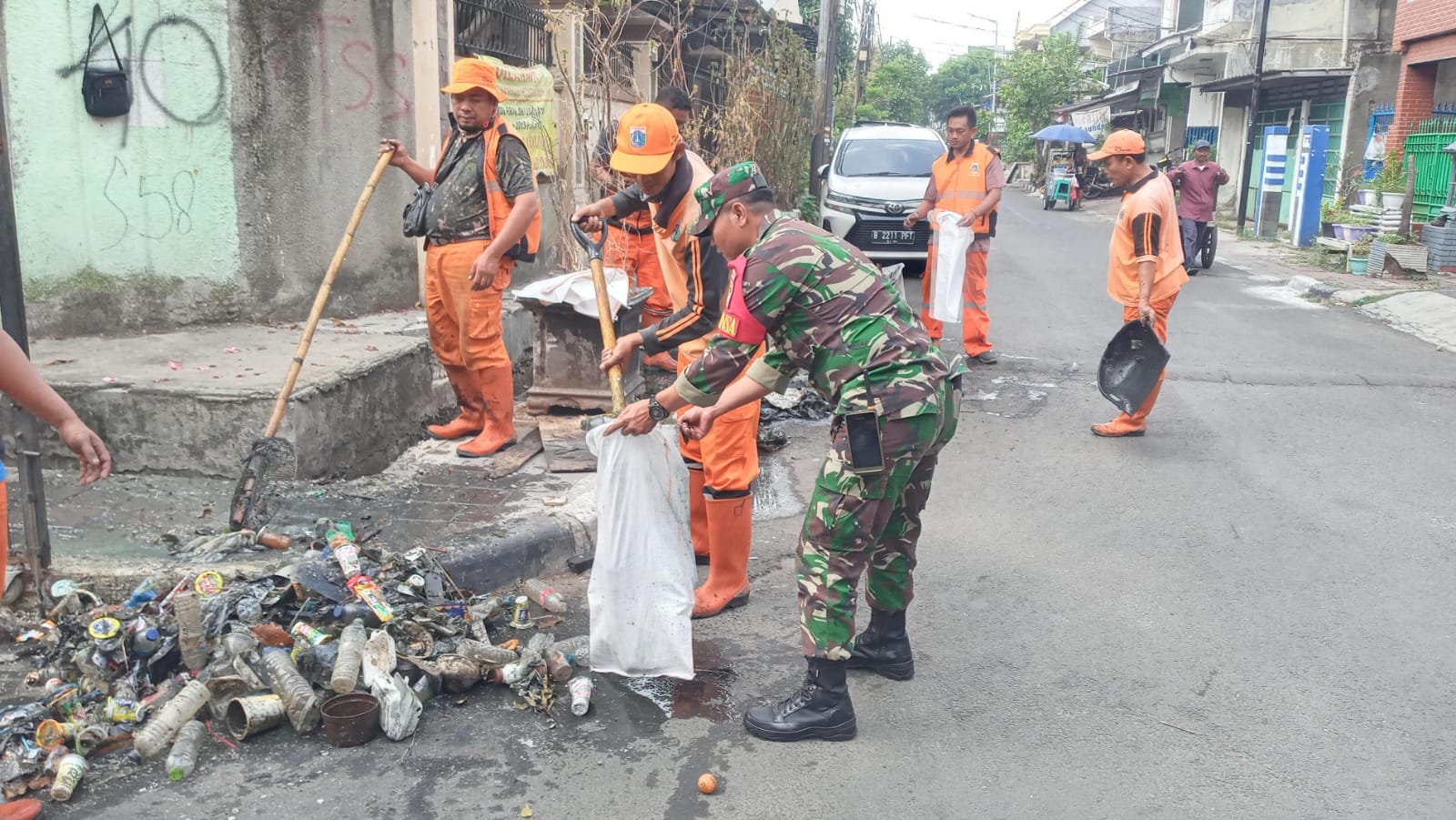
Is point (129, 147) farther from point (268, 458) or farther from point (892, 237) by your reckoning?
point (892, 237)

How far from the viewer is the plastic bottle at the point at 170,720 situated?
315 centimetres

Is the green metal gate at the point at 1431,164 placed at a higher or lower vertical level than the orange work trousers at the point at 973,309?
higher

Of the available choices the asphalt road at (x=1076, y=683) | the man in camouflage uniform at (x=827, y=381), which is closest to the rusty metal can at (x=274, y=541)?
the asphalt road at (x=1076, y=683)

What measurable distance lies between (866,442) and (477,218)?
303cm

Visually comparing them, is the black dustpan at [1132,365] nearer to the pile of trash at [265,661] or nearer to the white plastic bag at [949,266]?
the white plastic bag at [949,266]

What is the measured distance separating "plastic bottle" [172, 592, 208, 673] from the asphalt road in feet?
1.54

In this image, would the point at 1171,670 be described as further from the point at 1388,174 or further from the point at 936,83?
the point at 936,83

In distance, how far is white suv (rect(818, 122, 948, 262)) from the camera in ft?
41.3

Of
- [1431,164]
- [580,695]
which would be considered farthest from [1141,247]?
[1431,164]

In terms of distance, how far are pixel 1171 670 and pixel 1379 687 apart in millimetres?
646

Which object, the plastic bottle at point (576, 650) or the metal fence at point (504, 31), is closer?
the plastic bottle at point (576, 650)

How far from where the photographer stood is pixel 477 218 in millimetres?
5457

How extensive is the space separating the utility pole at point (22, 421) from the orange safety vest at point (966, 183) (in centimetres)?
632

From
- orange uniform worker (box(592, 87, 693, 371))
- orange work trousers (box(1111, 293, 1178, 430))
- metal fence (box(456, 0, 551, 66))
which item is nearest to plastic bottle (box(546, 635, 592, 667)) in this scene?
orange uniform worker (box(592, 87, 693, 371))
